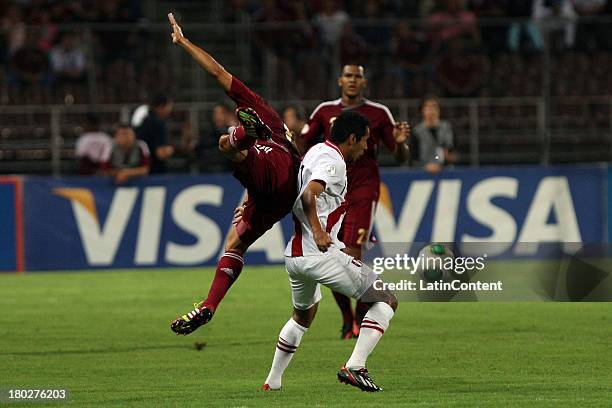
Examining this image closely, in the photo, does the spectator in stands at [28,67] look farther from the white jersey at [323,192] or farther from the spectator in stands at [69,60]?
the white jersey at [323,192]

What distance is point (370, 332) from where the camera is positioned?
8.97 m

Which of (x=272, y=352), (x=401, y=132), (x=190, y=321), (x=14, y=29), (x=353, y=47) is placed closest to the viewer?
(x=190, y=321)

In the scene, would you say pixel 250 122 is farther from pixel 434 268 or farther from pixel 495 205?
pixel 495 205

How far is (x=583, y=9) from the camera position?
83.0 feet

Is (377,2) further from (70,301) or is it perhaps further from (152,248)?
(70,301)

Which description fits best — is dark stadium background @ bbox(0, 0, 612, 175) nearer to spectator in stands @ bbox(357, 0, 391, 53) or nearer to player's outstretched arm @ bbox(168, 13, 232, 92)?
spectator in stands @ bbox(357, 0, 391, 53)

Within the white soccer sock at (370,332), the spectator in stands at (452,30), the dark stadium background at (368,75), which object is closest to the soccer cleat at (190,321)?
the white soccer sock at (370,332)

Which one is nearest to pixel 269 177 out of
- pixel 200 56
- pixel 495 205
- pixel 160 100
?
pixel 200 56

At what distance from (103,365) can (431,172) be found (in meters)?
9.12

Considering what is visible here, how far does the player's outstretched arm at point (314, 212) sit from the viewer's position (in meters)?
8.67

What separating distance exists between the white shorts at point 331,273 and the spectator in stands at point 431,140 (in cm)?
852

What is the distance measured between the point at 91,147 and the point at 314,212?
12971 mm

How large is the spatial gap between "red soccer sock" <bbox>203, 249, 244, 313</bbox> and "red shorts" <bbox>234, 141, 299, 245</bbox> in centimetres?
45

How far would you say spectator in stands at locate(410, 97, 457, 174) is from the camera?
1775 centimetres
